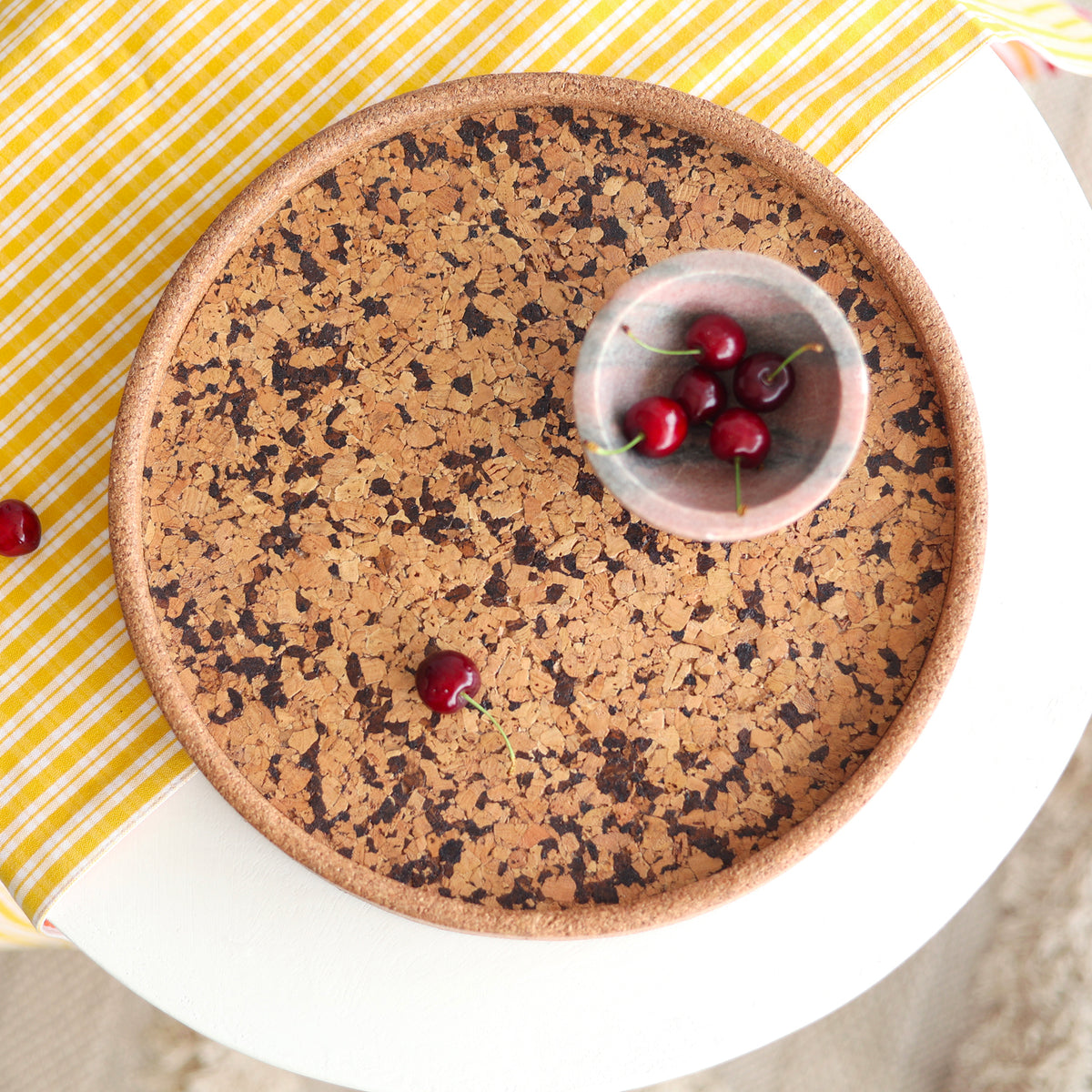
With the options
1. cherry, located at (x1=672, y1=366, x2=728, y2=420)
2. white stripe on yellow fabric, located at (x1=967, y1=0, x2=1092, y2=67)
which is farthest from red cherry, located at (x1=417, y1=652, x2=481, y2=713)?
white stripe on yellow fabric, located at (x1=967, y1=0, x2=1092, y2=67)

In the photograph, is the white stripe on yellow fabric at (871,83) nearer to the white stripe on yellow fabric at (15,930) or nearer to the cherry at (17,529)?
the cherry at (17,529)

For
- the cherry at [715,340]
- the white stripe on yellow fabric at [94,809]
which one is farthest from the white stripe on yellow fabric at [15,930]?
the cherry at [715,340]

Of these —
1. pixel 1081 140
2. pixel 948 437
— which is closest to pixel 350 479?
pixel 948 437

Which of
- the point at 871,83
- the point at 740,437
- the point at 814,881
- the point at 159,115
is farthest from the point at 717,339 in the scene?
the point at 159,115

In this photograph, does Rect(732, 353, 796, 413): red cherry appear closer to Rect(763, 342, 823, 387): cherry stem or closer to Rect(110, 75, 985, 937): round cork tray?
Rect(763, 342, 823, 387): cherry stem

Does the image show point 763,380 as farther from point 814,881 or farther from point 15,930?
point 15,930

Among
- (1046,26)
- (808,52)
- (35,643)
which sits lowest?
(35,643)
